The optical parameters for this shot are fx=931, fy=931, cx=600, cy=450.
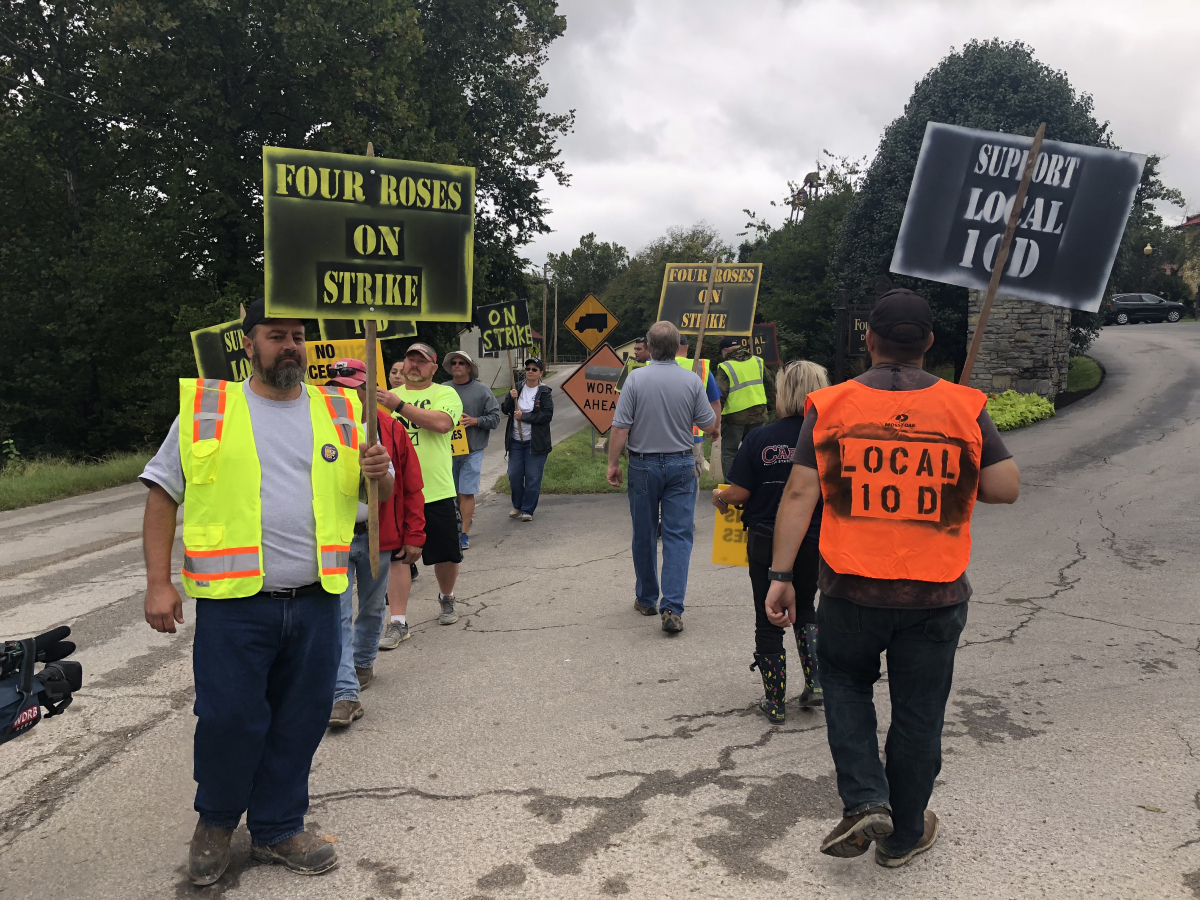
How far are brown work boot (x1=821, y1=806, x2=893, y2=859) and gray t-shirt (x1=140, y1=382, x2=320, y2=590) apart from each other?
197 centimetres

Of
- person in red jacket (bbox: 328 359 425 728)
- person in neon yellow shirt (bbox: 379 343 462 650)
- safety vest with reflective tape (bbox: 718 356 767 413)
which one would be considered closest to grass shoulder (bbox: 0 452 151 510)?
person in neon yellow shirt (bbox: 379 343 462 650)

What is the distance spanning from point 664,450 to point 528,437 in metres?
4.57

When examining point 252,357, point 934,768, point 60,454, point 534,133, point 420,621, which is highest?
point 534,133

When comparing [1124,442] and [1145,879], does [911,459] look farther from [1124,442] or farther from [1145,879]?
[1124,442]

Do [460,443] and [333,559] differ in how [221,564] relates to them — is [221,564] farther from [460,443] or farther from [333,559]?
[460,443]

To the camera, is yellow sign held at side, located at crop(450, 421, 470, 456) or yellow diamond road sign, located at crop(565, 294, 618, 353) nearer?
yellow sign held at side, located at crop(450, 421, 470, 456)

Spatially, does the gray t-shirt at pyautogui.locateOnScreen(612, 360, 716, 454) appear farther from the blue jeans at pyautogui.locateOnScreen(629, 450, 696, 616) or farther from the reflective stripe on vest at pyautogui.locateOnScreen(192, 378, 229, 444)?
the reflective stripe on vest at pyautogui.locateOnScreen(192, 378, 229, 444)

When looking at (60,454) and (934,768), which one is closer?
(934,768)

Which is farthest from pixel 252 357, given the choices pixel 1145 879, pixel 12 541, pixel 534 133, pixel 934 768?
pixel 534 133

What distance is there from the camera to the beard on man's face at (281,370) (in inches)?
129

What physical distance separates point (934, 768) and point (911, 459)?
104cm

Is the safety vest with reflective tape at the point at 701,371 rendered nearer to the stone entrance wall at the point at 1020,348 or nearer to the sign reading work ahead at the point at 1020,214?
the sign reading work ahead at the point at 1020,214

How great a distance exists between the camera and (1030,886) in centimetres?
304

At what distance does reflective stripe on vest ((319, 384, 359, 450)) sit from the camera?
3406 millimetres
